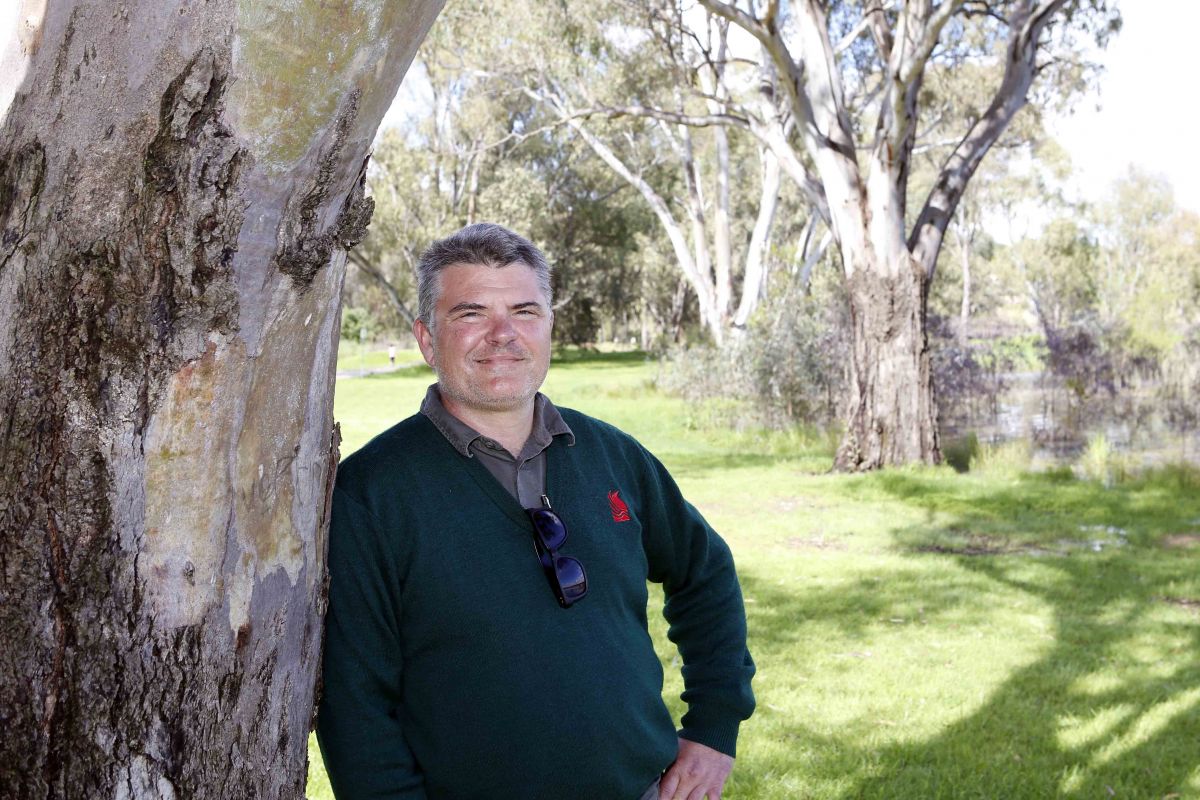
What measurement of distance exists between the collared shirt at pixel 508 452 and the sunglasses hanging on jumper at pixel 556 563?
0.08 meters

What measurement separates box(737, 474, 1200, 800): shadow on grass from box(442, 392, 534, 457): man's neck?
2.16 metres

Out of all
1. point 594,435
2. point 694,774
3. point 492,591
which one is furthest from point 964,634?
point 492,591

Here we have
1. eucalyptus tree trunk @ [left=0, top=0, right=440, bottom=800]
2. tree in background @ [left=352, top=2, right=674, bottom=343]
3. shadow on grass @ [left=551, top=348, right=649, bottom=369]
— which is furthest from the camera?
shadow on grass @ [left=551, top=348, right=649, bottom=369]

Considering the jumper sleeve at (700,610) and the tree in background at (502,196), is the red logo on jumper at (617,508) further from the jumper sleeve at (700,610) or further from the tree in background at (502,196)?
the tree in background at (502,196)

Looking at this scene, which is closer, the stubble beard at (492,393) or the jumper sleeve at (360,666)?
the jumper sleeve at (360,666)

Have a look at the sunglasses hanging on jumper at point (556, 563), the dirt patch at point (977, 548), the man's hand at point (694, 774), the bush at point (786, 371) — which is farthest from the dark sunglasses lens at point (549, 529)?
the bush at point (786, 371)

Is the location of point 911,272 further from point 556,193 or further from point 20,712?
point 556,193

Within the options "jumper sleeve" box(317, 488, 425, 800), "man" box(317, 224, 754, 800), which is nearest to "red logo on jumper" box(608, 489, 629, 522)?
"man" box(317, 224, 754, 800)

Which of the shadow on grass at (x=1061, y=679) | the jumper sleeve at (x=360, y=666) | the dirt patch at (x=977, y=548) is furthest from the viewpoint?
the dirt patch at (x=977, y=548)

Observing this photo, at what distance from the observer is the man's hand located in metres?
2.18

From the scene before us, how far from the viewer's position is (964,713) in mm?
4418

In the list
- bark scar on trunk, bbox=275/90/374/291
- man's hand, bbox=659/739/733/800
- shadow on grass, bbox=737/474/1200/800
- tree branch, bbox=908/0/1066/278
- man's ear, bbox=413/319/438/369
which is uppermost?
tree branch, bbox=908/0/1066/278

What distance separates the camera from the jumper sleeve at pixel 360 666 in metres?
1.78

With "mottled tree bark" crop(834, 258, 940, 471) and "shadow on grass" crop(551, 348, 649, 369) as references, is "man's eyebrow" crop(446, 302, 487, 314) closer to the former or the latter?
"mottled tree bark" crop(834, 258, 940, 471)
